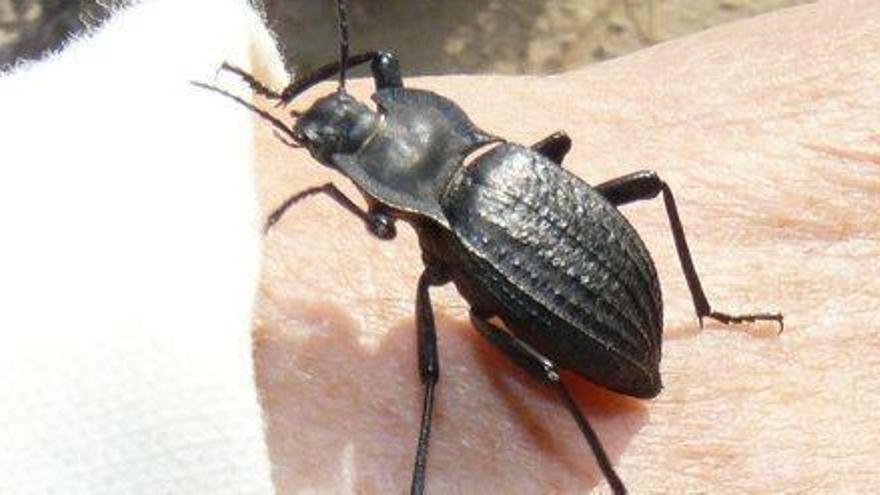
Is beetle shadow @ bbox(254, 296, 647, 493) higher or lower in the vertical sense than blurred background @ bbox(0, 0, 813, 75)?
higher

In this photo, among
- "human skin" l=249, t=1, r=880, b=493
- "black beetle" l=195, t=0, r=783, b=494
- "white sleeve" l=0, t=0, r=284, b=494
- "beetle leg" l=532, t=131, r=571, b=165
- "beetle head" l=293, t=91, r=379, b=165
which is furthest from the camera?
"beetle leg" l=532, t=131, r=571, b=165

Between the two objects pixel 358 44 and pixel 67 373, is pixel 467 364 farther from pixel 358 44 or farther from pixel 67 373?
pixel 358 44

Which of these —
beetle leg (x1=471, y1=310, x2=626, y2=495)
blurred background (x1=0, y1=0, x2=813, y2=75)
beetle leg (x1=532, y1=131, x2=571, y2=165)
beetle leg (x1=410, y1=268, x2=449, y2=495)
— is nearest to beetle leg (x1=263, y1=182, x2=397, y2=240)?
beetle leg (x1=410, y1=268, x2=449, y2=495)

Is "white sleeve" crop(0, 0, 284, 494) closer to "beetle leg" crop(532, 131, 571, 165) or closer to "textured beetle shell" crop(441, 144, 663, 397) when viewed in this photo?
"textured beetle shell" crop(441, 144, 663, 397)

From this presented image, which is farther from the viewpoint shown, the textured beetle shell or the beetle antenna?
the beetle antenna

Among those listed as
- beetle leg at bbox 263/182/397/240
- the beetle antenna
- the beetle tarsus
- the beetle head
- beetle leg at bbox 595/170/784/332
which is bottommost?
the beetle tarsus

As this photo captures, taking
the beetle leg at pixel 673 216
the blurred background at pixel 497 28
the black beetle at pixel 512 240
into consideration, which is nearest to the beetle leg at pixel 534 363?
the black beetle at pixel 512 240
